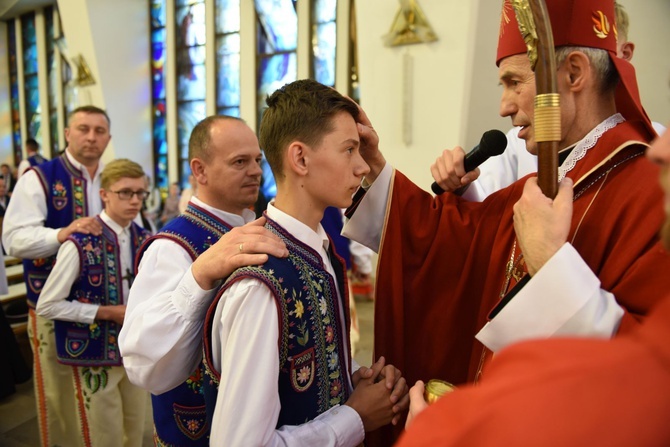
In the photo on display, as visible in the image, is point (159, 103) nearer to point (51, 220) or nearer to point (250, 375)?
point (51, 220)

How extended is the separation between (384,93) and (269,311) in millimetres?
4896

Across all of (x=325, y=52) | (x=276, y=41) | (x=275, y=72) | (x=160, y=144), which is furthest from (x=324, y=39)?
(x=160, y=144)

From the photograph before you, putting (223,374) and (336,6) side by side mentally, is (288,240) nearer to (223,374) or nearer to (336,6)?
(223,374)

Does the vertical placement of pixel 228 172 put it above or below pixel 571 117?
below

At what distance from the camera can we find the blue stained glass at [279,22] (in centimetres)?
930

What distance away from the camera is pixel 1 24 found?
1412 cm

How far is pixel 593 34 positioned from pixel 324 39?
843 cm

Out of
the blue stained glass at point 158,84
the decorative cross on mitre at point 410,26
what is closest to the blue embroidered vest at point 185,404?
the decorative cross on mitre at point 410,26

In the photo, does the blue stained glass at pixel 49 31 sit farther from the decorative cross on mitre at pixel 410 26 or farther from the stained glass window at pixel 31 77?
the decorative cross on mitre at pixel 410 26

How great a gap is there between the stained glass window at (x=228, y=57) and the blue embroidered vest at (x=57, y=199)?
6973 millimetres

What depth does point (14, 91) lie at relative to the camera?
1455 cm

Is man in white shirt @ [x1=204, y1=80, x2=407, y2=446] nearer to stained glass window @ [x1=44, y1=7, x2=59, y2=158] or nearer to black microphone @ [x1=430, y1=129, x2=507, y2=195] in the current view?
black microphone @ [x1=430, y1=129, x2=507, y2=195]

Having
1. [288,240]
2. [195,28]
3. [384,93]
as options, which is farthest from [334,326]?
[195,28]

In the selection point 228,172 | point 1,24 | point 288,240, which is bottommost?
point 288,240
